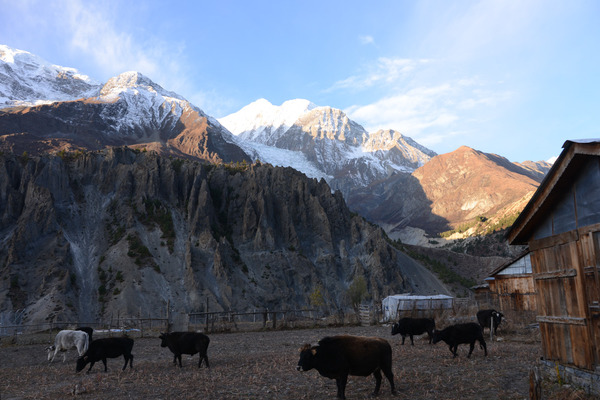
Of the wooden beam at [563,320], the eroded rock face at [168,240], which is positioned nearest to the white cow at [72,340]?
the wooden beam at [563,320]

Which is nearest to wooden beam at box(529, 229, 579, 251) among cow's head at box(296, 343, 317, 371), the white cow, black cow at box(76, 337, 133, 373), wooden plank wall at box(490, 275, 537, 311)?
cow's head at box(296, 343, 317, 371)

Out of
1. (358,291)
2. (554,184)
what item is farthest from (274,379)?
(358,291)

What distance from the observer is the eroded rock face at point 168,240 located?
214ft

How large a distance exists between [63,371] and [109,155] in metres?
78.6

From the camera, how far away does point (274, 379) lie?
14.4m

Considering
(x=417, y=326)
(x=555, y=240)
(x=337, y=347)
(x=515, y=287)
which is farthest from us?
(x=515, y=287)

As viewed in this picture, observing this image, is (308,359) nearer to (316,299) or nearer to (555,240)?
(555,240)

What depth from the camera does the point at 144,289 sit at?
6625 centimetres

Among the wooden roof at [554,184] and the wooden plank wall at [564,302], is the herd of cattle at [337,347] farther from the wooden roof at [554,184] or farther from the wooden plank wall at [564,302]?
the wooden roof at [554,184]

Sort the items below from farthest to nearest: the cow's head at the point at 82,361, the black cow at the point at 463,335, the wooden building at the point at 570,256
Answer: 1. the black cow at the point at 463,335
2. the cow's head at the point at 82,361
3. the wooden building at the point at 570,256

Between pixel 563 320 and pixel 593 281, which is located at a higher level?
pixel 593 281

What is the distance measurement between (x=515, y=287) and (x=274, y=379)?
38317 millimetres

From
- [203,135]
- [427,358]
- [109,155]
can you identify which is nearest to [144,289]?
[109,155]

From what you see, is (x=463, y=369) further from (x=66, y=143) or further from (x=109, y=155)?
(x=66, y=143)
